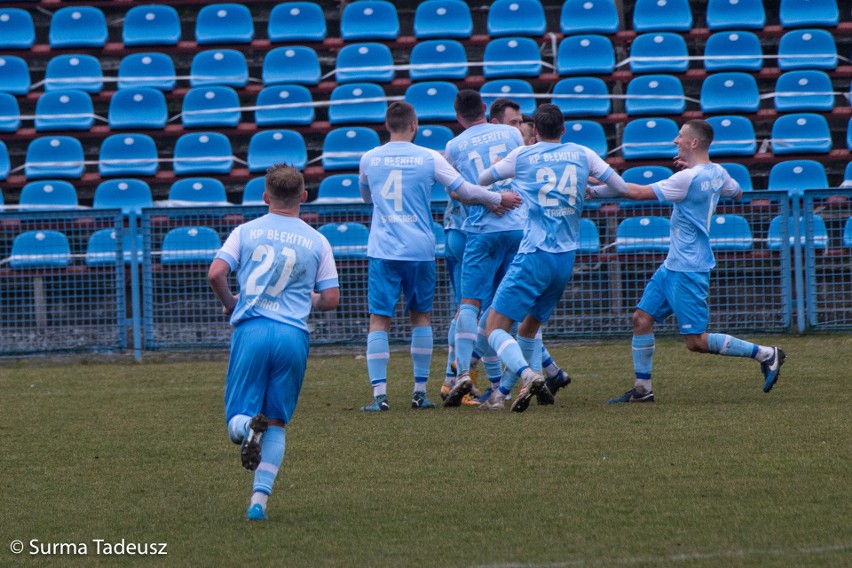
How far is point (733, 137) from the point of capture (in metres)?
15.7

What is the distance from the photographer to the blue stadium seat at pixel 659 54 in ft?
53.6

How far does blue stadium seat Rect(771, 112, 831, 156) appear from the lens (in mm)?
15570

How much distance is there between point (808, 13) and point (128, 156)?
9.47 meters

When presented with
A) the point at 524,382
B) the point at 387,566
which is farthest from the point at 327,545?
the point at 524,382

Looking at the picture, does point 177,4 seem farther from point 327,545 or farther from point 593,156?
point 327,545

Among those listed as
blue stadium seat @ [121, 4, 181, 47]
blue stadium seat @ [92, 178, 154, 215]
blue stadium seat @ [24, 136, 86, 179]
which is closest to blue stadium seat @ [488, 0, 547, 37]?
blue stadium seat @ [121, 4, 181, 47]

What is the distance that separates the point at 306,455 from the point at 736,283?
7450 mm

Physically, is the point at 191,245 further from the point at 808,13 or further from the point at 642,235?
the point at 808,13

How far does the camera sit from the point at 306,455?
22.8 feet

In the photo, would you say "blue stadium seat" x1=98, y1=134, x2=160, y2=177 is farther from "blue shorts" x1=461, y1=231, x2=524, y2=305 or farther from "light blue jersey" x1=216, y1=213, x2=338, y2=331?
"light blue jersey" x1=216, y1=213, x2=338, y2=331

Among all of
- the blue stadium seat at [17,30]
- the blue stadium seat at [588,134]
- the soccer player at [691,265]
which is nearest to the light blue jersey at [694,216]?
the soccer player at [691,265]

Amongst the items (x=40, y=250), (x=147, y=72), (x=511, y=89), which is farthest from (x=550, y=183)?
(x=147, y=72)

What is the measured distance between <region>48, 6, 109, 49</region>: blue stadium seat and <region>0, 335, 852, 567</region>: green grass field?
8.40 m

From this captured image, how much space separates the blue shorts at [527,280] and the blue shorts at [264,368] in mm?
3049
